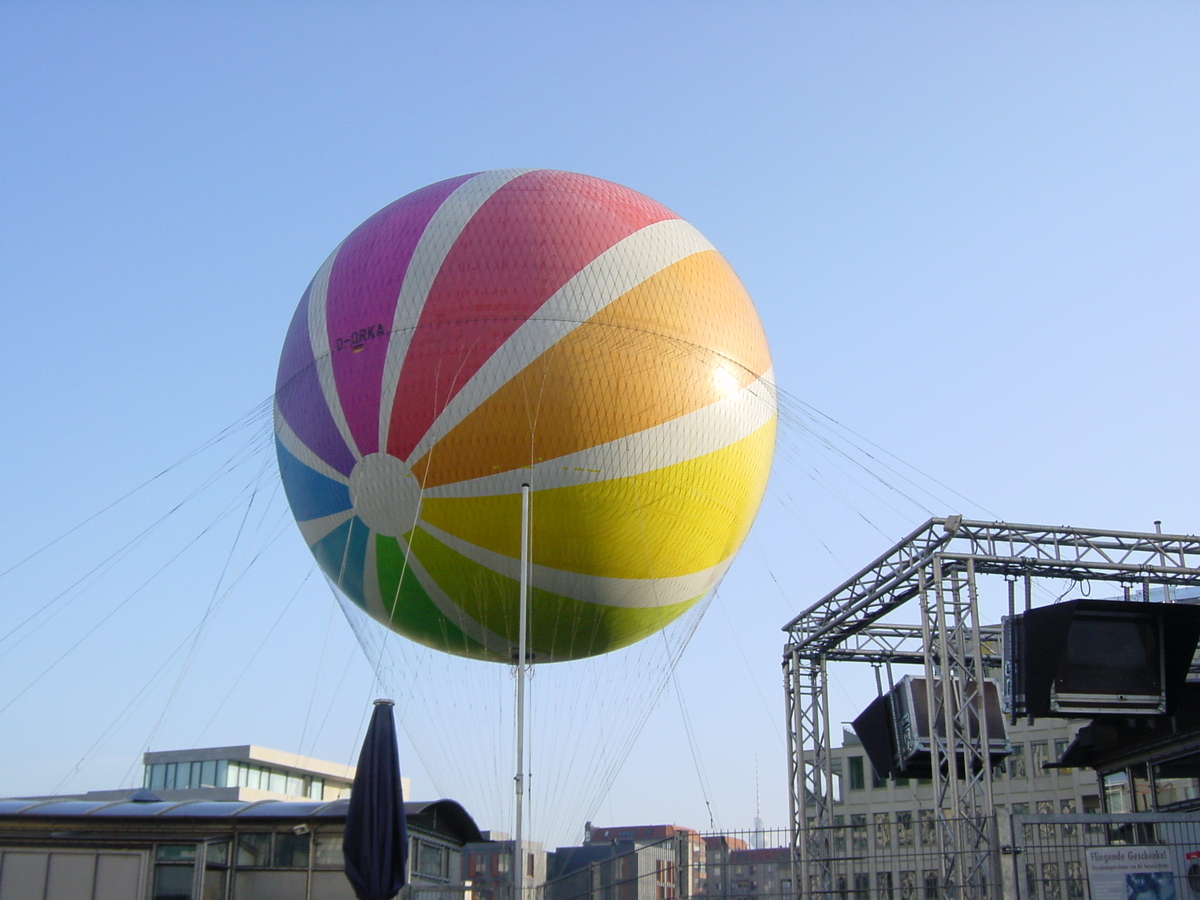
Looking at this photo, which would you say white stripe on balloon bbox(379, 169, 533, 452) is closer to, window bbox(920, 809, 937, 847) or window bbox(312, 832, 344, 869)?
window bbox(312, 832, 344, 869)

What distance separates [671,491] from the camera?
629 inches

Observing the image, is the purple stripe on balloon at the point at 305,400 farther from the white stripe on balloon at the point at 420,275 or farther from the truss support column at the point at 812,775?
the truss support column at the point at 812,775

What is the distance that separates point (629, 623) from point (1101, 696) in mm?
8949

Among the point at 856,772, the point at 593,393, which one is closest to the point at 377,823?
the point at 593,393

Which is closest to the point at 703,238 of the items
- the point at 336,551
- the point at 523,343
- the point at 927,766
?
the point at 523,343

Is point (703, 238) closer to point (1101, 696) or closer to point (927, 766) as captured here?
point (1101, 696)

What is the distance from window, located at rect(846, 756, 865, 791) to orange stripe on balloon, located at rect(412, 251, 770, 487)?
166 ft

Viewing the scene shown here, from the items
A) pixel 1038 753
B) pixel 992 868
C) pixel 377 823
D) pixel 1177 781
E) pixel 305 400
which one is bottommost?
pixel 992 868

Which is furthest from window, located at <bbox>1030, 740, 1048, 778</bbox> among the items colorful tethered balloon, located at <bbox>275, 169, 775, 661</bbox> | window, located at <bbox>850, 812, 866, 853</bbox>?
colorful tethered balloon, located at <bbox>275, 169, 775, 661</bbox>

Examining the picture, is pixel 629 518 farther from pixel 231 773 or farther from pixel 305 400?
pixel 231 773

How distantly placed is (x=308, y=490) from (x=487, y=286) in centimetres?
411

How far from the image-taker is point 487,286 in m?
15.3

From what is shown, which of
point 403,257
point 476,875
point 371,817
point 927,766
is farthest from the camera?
point 476,875

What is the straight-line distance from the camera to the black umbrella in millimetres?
13133
